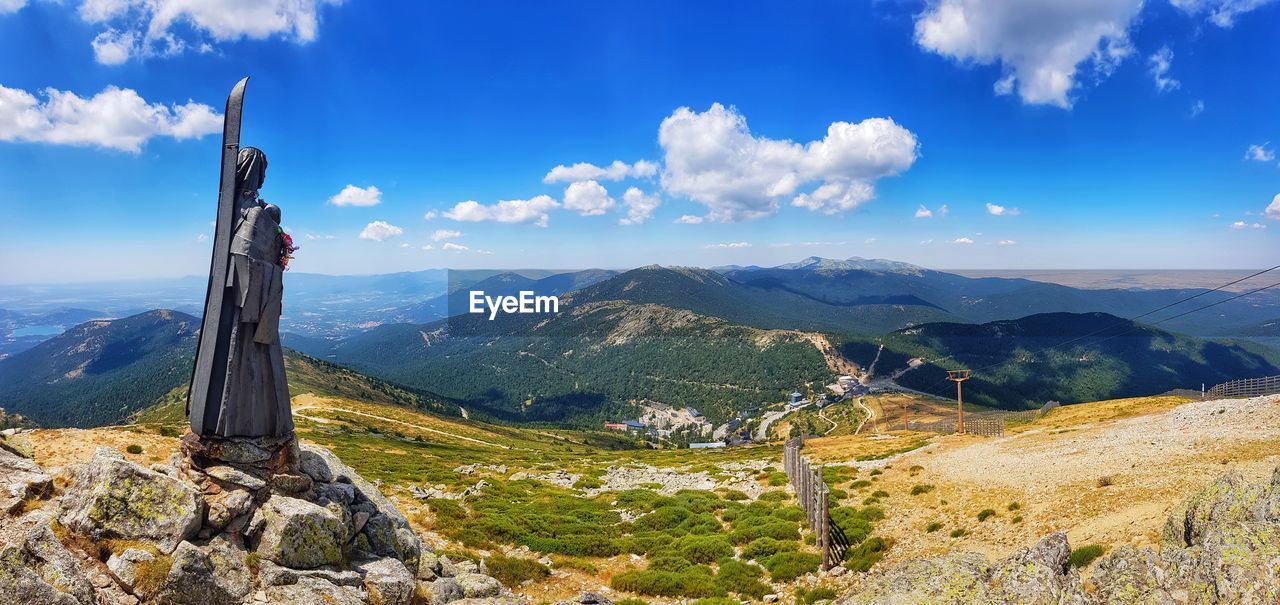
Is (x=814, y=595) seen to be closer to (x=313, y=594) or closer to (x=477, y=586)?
(x=477, y=586)

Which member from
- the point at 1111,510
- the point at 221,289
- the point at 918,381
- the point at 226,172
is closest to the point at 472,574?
the point at 221,289

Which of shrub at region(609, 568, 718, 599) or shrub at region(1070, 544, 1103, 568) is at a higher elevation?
shrub at region(1070, 544, 1103, 568)

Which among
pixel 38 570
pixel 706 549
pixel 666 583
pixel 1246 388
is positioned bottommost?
pixel 706 549

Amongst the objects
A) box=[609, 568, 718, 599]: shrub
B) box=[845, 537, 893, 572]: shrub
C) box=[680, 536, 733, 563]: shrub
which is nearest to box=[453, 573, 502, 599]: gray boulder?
box=[609, 568, 718, 599]: shrub

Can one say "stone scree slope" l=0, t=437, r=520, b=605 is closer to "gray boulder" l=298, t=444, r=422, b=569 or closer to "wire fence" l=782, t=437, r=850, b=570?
"gray boulder" l=298, t=444, r=422, b=569

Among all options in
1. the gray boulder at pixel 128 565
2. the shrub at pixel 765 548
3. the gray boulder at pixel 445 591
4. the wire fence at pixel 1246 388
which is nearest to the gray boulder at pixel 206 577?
the gray boulder at pixel 128 565

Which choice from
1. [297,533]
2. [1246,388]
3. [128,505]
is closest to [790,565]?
[297,533]

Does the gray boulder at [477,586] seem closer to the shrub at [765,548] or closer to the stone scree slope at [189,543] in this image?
the stone scree slope at [189,543]
